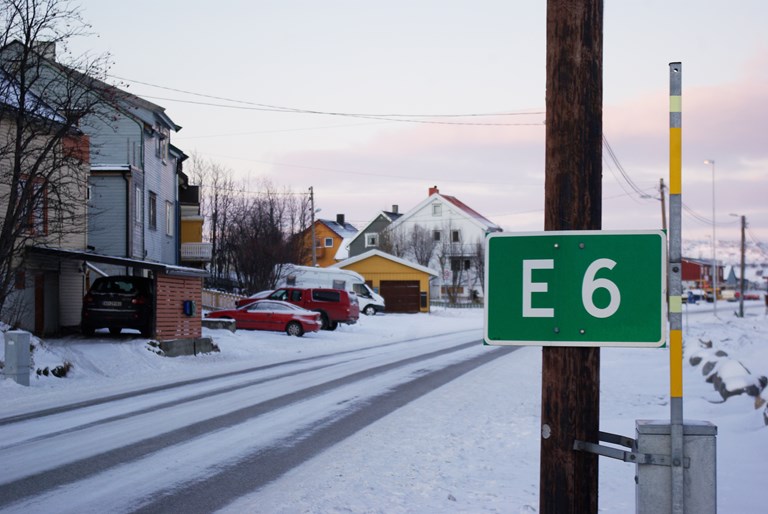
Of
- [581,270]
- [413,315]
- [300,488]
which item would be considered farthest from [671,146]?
[413,315]

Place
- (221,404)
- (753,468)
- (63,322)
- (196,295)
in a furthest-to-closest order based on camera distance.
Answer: (63,322)
(196,295)
(221,404)
(753,468)

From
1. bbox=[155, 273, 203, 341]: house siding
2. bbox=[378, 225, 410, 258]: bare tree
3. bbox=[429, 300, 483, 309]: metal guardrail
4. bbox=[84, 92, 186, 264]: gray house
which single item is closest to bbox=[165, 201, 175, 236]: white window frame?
bbox=[84, 92, 186, 264]: gray house

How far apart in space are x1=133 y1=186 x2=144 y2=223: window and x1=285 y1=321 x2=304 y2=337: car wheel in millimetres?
7975

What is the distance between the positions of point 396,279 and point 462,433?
5070cm

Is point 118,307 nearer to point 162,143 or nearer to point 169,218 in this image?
point 162,143

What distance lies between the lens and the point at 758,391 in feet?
41.5

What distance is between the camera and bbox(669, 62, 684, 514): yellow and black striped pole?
374 cm

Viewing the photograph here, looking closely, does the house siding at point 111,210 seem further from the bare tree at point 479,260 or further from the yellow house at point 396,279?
the bare tree at point 479,260

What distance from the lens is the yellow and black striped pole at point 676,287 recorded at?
374 centimetres

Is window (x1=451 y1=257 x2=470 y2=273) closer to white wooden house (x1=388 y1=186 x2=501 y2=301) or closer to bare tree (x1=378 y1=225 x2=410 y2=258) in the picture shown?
white wooden house (x1=388 y1=186 x2=501 y2=301)

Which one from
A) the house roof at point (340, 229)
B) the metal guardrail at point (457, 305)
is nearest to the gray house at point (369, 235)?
the house roof at point (340, 229)

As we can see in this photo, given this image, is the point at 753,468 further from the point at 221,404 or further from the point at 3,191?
the point at 3,191

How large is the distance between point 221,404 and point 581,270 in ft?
35.7

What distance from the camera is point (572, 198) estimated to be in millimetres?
4250
